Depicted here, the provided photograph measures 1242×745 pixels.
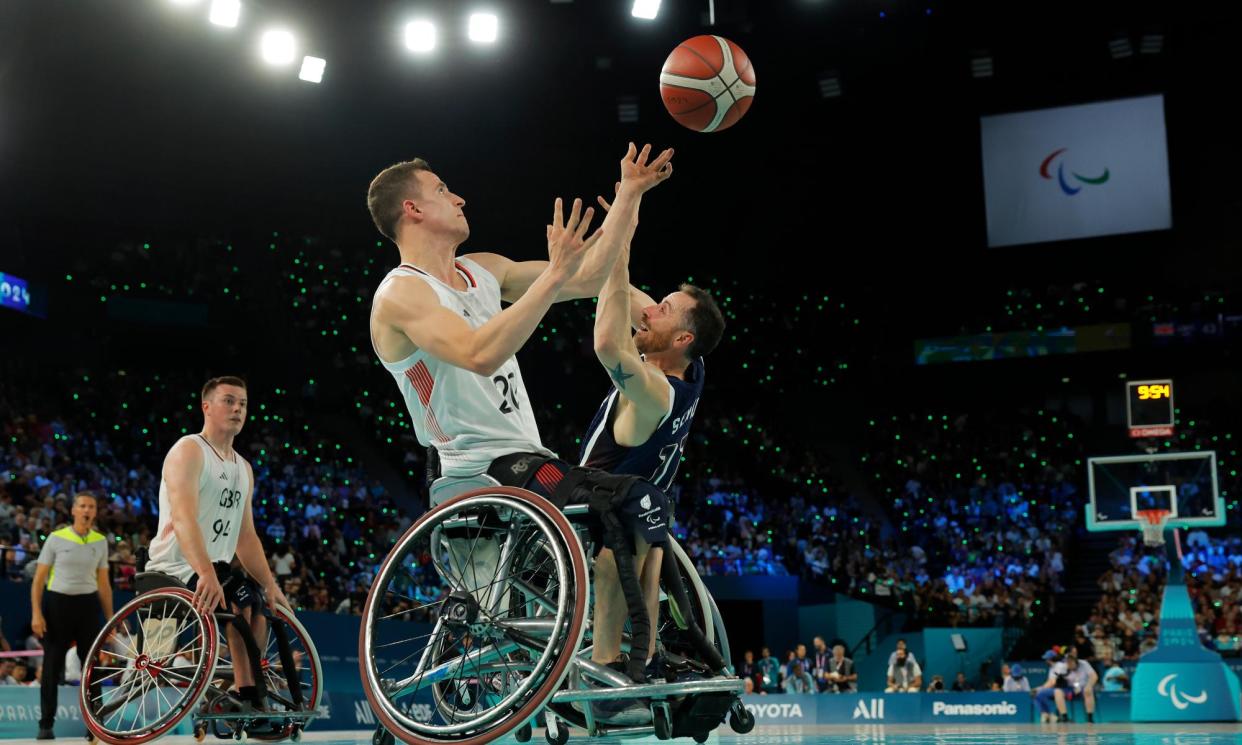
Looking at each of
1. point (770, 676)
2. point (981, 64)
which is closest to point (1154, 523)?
point (770, 676)

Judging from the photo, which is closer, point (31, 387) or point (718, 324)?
point (718, 324)

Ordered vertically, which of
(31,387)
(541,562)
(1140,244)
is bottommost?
(541,562)

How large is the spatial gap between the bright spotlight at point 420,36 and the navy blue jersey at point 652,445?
14765 mm

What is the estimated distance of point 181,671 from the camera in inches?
274

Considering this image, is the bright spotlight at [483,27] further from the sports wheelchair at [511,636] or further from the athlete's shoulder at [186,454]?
the sports wheelchair at [511,636]

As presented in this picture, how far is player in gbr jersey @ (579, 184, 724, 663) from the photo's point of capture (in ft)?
13.9

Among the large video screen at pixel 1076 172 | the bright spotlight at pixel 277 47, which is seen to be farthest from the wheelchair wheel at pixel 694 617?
the large video screen at pixel 1076 172

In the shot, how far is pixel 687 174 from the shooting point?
2820 centimetres

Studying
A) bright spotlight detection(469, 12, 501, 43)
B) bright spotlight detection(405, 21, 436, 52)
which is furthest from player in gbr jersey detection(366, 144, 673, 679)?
bright spotlight detection(405, 21, 436, 52)

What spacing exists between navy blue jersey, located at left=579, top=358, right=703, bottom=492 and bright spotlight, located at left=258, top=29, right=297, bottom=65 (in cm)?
1418

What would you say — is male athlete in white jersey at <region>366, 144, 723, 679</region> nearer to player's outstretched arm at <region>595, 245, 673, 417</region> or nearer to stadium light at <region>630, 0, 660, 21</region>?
player's outstretched arm at <region>595, 245, 673, 417</region>

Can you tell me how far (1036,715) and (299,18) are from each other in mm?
14233

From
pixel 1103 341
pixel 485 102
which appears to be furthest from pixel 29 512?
pixel 1103 341

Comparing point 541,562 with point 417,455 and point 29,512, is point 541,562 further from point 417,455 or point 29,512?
point 417,455
